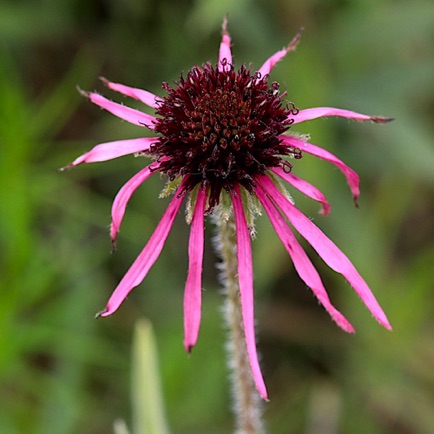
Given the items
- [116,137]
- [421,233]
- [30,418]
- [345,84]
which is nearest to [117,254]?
[116,137]

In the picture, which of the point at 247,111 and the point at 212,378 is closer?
the point at 247,111

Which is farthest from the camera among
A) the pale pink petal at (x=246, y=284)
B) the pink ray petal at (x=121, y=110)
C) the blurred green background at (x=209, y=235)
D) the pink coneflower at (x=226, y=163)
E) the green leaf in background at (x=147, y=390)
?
the blurred green background at (x=209, y=235)

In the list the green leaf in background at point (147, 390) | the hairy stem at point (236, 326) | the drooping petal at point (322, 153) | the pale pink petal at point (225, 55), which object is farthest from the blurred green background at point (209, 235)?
the drooping petal at point (322, 153)

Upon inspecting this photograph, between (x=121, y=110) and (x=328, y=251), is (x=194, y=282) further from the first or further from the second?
(x=121, y=110)

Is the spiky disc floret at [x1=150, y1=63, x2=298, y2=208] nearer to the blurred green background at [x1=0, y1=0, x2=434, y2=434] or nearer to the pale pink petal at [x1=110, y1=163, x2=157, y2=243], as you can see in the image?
the pale pink petal at [x1=110, y1=163, x2=157, y2=243]

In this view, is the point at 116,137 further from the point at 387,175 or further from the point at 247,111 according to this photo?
the point at 247,111

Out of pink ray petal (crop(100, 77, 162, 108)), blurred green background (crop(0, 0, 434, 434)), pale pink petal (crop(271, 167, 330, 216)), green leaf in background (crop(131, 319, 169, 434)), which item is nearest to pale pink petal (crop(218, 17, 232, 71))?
pink ray petal (crop(100, 77, 162, 108))

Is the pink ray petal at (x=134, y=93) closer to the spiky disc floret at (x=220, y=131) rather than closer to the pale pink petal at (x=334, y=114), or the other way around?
the spiky disc floret at (x=220, y=131)
